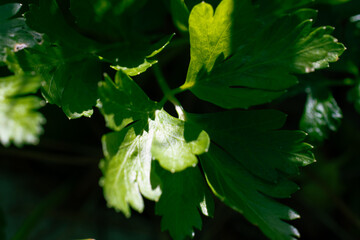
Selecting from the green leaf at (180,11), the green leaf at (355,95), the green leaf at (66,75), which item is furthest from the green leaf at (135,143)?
the green leaf at (355,95)

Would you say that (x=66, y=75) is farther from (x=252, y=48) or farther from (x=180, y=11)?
(x=252, y=48)

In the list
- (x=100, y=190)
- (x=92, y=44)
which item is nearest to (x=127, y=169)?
(x=92, y=44)

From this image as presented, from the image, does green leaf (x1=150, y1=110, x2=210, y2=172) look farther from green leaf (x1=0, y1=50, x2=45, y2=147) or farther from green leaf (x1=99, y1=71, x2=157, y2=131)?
green leaf (x1=0, y1=50, x2=45, y2=147)

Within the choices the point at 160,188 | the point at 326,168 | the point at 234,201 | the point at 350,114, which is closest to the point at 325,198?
the point at 326,168

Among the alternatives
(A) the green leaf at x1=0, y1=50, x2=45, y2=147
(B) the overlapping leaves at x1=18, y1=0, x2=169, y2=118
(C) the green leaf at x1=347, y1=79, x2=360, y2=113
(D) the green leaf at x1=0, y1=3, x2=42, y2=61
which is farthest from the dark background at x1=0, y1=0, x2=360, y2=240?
(A) the green leaf at x1=0, y1=50, x2=45, y2=147

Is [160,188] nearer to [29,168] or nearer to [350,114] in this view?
[29,168]
